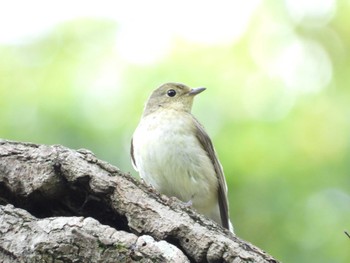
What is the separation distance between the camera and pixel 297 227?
23.2 ft

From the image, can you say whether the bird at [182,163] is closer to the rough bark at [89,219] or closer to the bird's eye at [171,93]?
the bird's eye at [171,93]

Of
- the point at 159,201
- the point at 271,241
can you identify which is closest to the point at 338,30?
the point at 271,241

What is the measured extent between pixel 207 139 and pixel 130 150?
0.72 metres

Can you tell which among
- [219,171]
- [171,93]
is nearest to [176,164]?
[219,171]

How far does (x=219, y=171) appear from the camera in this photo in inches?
259

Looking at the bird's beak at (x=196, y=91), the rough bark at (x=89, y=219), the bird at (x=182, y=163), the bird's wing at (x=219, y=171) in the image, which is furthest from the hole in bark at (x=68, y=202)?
the bird's beak at (x=196, y=91)

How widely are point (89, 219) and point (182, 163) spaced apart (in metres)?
2.61

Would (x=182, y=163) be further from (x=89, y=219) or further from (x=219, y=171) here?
(x=89, y=219)

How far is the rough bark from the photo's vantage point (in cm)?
371

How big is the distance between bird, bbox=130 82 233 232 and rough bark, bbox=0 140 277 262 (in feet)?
6.64

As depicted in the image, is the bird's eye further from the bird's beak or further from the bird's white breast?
the bird's white breast

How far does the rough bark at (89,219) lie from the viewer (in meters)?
3.71

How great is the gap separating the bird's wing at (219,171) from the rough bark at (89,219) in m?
2.29

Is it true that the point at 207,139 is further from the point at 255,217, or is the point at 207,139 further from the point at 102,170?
the point at 102,170
